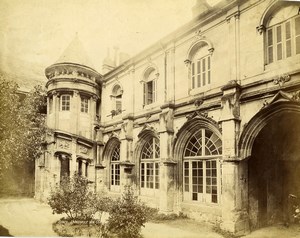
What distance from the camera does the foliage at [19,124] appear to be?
5.75 m

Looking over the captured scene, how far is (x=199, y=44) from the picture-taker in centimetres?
681

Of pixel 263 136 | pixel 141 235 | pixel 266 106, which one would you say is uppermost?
pixel 266 106

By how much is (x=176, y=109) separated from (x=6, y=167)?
4.08 m

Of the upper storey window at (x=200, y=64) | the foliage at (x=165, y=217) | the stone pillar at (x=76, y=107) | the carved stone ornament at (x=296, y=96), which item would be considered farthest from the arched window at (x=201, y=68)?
the stone pillar at (x=76, y=107)

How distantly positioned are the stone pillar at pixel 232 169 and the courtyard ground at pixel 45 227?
1.09ft

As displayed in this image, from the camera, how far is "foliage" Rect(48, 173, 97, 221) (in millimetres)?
6062

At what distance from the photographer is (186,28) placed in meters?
6.85

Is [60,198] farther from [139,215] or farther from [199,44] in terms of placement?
[199,44]

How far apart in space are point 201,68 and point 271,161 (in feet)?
8.72

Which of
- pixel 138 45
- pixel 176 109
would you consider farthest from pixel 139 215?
pixel 138 45

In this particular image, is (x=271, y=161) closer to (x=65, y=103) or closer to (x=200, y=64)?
(x=200, y=64)

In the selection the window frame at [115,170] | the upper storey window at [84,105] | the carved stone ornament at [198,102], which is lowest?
the window frame at [115,170]

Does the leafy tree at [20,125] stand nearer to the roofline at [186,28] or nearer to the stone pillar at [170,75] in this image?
the roofline at [186,28]

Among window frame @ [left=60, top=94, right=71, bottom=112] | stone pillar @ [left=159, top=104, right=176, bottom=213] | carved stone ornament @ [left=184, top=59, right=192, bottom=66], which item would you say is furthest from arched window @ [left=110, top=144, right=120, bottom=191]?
carved stone ornament @ [left=184, top=59, right=192, bottom=66]
